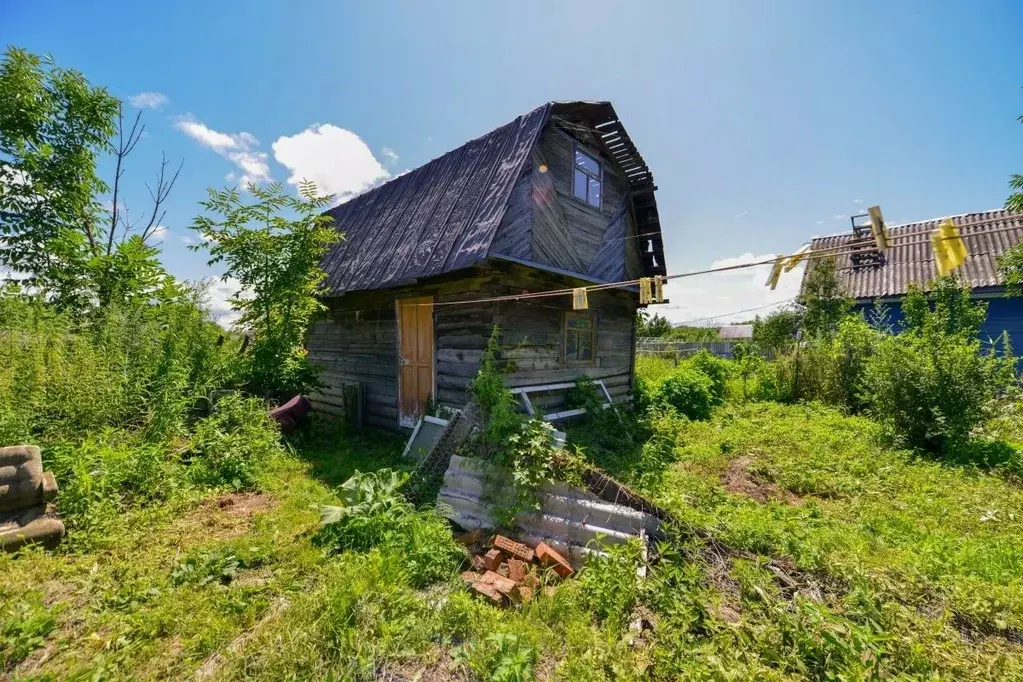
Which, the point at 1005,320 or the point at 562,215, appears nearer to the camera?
the point at 562,215

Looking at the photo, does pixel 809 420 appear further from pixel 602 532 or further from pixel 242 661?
pixel 242 661

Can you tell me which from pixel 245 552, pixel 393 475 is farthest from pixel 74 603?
pixel 393 475

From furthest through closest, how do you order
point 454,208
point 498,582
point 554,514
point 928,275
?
point 928,275 → point 454,208 → point 554,514 → point 498,582

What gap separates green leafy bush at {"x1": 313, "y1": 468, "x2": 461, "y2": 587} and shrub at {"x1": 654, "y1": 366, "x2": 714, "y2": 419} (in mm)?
7588

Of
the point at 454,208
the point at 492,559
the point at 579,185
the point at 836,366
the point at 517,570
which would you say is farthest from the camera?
the point at 836,366

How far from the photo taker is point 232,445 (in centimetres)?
579

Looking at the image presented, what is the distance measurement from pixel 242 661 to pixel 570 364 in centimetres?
683

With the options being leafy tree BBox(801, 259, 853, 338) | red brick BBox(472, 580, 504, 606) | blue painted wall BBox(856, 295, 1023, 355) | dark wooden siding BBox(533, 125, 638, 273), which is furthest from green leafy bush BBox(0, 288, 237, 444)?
blue painted wall BBox(856, 295, 1023, 355)

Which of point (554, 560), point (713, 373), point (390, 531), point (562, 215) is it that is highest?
point (562, 215)

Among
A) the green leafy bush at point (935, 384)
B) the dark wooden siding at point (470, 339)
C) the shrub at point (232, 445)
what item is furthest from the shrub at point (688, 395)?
the shrub at point (232, 445)

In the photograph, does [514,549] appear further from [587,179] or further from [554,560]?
[587,179]

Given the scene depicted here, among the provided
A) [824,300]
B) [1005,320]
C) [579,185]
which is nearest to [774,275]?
[579,185]

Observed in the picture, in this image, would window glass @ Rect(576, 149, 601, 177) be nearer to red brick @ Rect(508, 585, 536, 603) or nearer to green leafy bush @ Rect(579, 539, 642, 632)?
green leafy bush @ Rect(579, 539, 642, 632)

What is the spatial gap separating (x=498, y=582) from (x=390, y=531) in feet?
3.96
